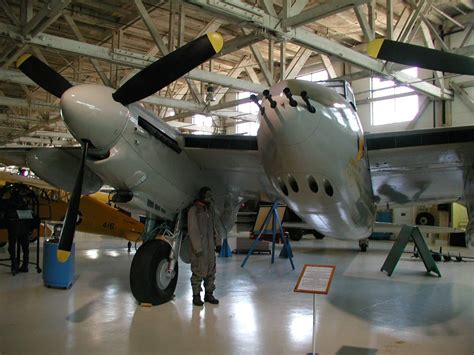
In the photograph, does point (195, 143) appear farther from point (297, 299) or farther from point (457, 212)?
point (457, 212)

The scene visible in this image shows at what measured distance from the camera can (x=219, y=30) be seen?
15641 mm

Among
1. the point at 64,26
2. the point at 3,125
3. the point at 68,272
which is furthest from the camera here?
the point at 3,125

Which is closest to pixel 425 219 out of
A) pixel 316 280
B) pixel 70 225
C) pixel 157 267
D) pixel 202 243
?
pixel 202 243

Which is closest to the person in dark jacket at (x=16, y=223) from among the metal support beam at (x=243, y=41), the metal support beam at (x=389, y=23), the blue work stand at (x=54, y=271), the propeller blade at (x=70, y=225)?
the blue work stand at (x=54, y=271)

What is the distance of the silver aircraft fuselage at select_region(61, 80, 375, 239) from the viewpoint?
4422 millimetres

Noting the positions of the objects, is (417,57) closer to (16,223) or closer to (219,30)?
(16,223)

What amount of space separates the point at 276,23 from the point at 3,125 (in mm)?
22014

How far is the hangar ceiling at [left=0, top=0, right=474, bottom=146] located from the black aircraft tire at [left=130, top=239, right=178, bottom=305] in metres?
4.22

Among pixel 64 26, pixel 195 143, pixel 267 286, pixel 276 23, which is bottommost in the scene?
pixel 267 286

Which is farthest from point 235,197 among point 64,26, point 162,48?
point 64,26

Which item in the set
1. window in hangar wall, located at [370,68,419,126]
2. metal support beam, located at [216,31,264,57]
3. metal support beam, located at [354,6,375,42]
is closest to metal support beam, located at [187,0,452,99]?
metal support beam, located at [354,6,375,42]

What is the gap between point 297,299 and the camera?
6.91 m

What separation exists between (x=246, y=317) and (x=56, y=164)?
161 inches

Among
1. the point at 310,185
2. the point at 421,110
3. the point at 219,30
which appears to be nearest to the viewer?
the point at 310,185
